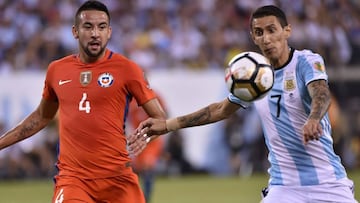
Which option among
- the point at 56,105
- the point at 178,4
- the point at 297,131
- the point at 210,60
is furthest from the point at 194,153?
the point at 297,131

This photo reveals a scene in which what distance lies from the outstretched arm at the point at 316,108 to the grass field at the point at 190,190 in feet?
24.3

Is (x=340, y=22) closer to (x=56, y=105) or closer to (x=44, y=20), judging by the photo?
(x=44, y=20)

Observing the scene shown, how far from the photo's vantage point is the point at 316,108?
636cm

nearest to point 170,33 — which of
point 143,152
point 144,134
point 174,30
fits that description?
point 174,30

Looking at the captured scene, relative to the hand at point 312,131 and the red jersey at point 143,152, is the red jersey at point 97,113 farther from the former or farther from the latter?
the red jersey at point 143,152

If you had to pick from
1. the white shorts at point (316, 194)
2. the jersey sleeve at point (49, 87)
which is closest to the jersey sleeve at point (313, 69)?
the white shorts at point (316, 194)

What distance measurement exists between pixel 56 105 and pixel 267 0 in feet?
44.5

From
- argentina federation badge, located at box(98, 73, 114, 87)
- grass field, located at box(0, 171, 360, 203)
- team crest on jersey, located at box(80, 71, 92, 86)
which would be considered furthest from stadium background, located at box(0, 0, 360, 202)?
argentina federation badge, located at box(98, 73, 114, 87)

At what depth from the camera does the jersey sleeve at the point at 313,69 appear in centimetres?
660

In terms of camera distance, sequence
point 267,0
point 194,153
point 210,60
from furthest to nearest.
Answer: point 267,0 → point 210,60 → point 194,153

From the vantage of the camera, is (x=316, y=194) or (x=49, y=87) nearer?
(x=316, y=194)

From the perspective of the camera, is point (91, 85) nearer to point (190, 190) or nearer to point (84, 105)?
point (84, 105)

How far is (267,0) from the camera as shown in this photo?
826 inches

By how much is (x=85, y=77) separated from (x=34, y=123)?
31.1 inches
